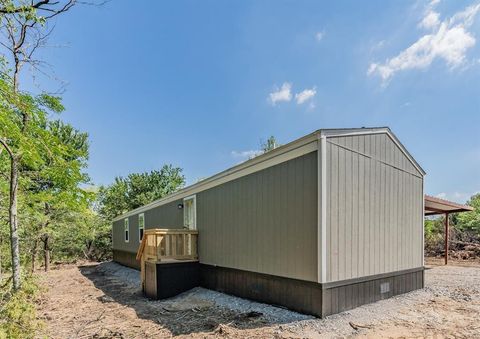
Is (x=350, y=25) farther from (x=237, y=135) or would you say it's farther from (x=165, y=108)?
(x=237, y=135)

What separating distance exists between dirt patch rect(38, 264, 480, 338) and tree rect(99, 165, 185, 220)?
14454 mm

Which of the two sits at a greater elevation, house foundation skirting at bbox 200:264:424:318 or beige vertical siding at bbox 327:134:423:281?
beige vertical siding at bbox 327:134:423:281

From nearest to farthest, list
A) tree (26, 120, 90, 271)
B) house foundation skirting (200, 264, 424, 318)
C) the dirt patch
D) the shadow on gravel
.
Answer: the dirt patch < the shadow on gravel < house foundation skirting (200, 264, 424, 318) < tree (26, 120, 90, 271)

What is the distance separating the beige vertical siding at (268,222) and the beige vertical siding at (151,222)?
271cm

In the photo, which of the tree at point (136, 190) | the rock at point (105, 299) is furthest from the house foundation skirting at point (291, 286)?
the tree at point (136, 190)

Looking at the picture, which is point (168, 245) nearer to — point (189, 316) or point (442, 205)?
point (189, 316)

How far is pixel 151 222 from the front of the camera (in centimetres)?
1260

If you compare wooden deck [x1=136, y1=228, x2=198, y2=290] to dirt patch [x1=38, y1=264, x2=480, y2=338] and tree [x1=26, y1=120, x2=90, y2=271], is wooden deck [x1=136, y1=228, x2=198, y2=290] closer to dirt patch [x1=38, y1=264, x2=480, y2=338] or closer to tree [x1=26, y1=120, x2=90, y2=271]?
dirt patch [x1=38, y1=264, x2=480, y2=338]

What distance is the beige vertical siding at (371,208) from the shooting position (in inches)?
190

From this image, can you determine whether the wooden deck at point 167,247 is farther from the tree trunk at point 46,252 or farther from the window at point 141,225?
the tree trunk at point 46,252

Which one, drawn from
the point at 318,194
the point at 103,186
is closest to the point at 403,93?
the point at 318,194

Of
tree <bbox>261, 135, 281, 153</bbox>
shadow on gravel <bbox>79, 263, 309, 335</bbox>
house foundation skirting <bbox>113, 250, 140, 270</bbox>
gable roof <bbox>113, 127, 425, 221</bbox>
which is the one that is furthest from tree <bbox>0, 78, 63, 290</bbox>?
tree <bbox>261, 135, 281, 153</bbox>

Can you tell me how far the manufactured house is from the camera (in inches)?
186

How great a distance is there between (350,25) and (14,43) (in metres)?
8.75
